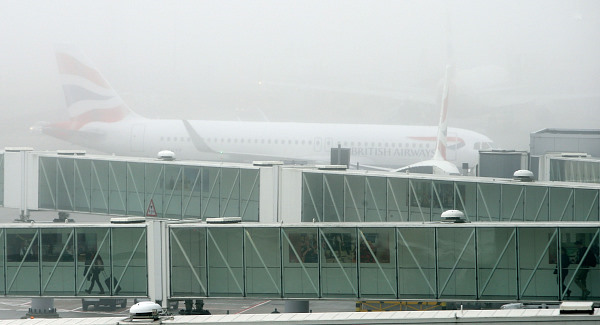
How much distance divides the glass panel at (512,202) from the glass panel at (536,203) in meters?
0.20

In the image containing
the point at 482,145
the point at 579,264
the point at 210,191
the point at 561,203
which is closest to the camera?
the point at 579,264

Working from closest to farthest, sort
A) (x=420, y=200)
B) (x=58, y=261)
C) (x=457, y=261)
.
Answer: (x=457, y=261)
(x=58, y=261)
(x=420, y=200)

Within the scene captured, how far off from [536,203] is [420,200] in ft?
14.1

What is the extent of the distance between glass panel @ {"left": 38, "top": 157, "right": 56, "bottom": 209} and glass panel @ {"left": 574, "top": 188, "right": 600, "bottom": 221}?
23691 mm

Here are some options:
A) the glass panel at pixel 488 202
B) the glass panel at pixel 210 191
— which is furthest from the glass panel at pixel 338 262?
the glass panel at pixel 210 191

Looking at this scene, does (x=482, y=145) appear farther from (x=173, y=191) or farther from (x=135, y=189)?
(x=173, y=191)

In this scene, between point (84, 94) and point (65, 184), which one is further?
point (84, 94)

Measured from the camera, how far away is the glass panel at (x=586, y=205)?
96.7 feet

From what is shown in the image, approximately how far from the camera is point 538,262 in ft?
72.7

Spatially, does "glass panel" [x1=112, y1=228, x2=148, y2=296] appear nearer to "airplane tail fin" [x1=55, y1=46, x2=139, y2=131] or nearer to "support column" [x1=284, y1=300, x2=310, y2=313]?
"support column" [x1=284, y1=300, x2=310, y2=313]

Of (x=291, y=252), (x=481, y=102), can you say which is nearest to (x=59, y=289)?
(x=291, y=252)

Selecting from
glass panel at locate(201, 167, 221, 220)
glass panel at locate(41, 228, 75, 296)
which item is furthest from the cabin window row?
glass panel at locate(41, 228, 75, 296)

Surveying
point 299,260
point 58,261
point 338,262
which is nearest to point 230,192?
point 58,261

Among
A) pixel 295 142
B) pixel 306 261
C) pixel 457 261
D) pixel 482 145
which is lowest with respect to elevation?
pixel 306 261
